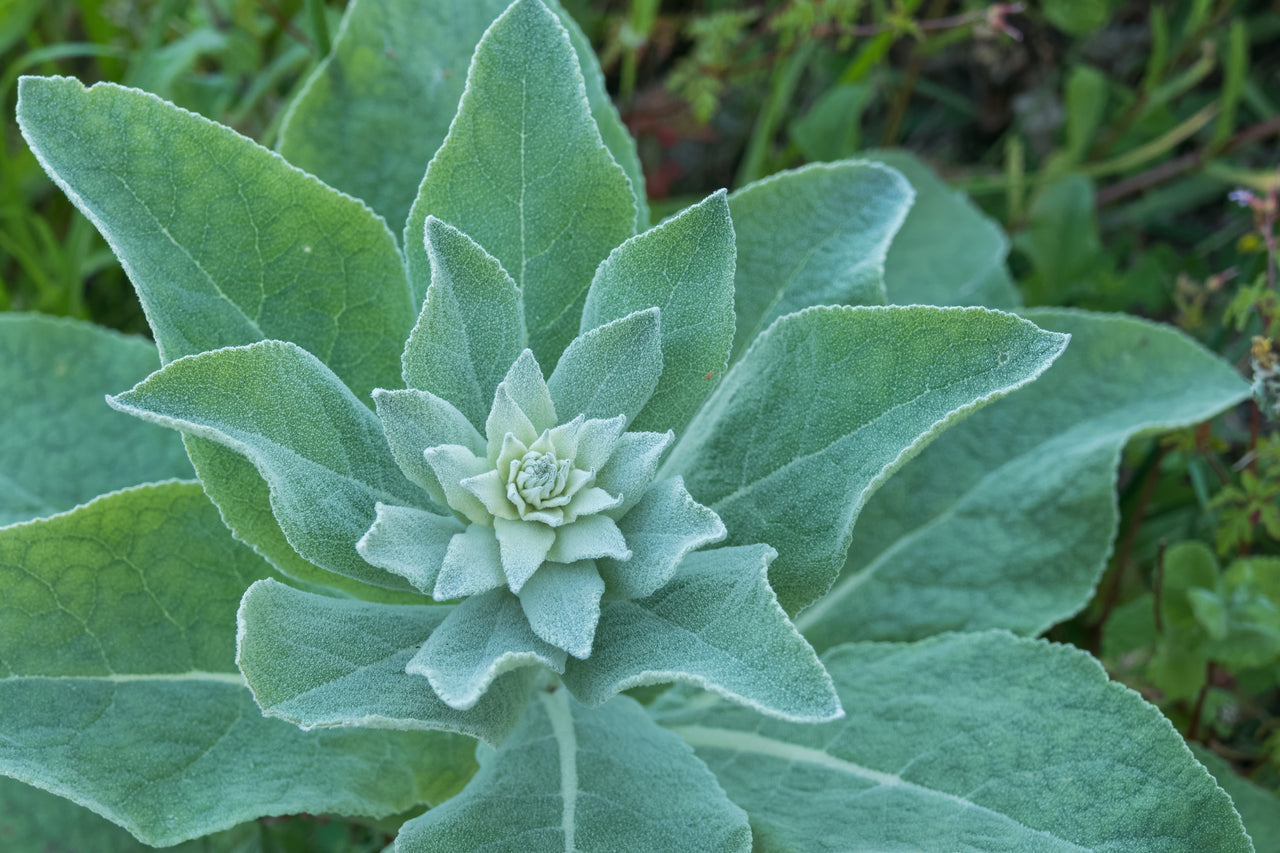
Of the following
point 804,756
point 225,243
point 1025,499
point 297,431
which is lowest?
point 804,756

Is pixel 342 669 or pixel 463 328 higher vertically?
pixel 463 328

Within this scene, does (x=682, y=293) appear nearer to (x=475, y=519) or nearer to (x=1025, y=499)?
(x=475, y=519)

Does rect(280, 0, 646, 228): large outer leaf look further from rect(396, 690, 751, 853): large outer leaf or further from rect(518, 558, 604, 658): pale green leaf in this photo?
rect(396, 690, 751, 853): large outer leaf

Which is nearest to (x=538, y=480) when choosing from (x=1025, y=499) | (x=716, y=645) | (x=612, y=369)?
(x=612, y=369)

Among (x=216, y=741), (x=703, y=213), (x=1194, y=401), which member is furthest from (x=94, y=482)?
(x=1194, y=401)

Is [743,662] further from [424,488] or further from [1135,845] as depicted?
[1135,845]

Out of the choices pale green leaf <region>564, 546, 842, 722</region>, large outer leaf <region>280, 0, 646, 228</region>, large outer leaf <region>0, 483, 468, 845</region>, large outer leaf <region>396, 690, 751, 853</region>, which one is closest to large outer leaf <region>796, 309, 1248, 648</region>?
large outer leaf <region>396, 690, 751, 853</region>
